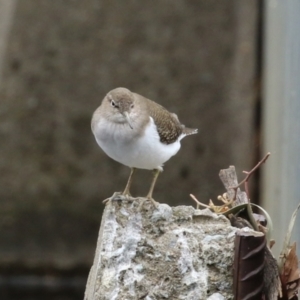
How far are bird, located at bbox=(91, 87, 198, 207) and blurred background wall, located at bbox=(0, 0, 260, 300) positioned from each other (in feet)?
10.8

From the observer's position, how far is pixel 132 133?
362cm

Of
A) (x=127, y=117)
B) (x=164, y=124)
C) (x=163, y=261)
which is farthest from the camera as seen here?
(x=164, y=124)

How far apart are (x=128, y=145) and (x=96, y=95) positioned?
3.72m

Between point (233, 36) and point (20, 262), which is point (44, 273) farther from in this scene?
point (233, 36)

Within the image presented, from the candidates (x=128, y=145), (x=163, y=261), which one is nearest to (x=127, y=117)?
(x=128, y=145)

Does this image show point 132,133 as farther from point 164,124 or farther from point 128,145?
point 164,124

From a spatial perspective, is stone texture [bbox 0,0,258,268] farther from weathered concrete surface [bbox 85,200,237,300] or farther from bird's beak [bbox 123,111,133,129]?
weathered concrete surface [bbox 85,200,237,300]

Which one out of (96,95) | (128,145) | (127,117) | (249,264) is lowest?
(249,264)

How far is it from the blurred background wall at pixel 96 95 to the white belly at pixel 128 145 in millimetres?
3523

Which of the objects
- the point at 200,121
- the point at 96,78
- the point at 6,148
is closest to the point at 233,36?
the point at 200,121

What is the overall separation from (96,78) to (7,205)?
5.62 ft

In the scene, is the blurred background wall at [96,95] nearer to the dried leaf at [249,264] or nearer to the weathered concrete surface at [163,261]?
the weathered concrete surface at [163,261]

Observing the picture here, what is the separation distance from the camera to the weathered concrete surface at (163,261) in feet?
7.84

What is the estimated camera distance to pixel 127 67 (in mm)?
7191
